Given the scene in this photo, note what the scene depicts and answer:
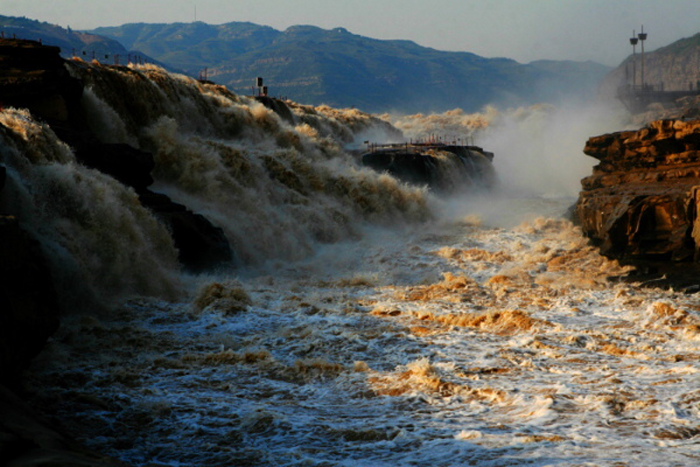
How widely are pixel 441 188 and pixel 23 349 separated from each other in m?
25.1

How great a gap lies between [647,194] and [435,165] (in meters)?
16.0

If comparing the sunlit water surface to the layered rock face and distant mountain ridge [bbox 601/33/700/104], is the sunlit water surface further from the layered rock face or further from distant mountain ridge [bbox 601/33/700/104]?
distant mountain ridge [bbox 601/33/700/104]

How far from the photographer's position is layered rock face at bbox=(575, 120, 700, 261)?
1539cm

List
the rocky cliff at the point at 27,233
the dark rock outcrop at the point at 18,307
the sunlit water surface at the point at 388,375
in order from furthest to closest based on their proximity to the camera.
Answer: the rocky cliff at the point at 27,233 < the dark rock outcrop at the point at 18,307 < the sunlit water surface at the point at 388,375

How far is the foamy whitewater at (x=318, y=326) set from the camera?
23.2ft

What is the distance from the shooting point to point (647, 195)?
16.3 metres

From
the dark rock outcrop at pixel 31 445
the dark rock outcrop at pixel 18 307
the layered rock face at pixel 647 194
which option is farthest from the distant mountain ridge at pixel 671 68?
the dark rock outcrop at pixel 31 445

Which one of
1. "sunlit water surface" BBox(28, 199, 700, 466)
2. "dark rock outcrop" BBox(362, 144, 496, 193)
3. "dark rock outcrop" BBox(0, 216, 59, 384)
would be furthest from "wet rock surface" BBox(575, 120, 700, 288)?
"dark rock outcrop" BBox(0, 216, 59, 384)

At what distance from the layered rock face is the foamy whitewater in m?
0.89

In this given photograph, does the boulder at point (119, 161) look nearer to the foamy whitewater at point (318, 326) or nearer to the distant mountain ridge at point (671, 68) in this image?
the foamy whitewater at point (318, 326)

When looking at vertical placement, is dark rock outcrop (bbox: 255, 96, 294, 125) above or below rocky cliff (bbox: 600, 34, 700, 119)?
below

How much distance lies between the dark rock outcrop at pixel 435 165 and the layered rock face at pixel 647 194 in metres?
10.6

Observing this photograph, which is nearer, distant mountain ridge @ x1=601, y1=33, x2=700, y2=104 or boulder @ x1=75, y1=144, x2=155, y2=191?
boulder @ x1=75, y1=144, x2=155, y2=191

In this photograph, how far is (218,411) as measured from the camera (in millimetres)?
7828
